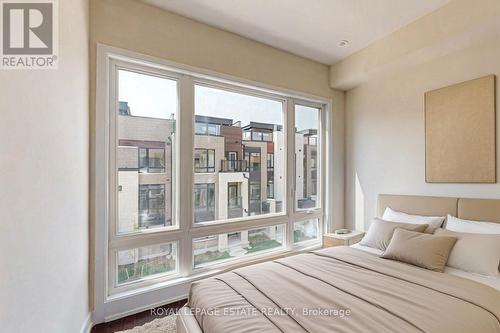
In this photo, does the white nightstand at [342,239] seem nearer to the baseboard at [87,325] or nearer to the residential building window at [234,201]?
the residential building window at [234,201]

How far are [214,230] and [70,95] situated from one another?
187 centimetres

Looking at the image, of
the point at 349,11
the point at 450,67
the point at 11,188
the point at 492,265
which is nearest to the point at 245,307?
the point at 11,188

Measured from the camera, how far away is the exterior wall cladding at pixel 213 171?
243 centimetres

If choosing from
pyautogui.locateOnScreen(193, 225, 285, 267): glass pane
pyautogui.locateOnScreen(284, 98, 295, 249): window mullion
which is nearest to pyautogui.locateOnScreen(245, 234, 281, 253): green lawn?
pyautogui.locateOnScreen(193, 225, 285, 267): glass pane

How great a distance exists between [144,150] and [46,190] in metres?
1.27

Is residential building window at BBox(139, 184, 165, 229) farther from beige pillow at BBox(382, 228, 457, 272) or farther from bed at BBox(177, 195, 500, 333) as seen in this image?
beige pillow at BBox(382, 228, 457, 272)

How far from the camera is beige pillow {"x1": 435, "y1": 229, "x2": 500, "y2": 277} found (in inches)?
73.3

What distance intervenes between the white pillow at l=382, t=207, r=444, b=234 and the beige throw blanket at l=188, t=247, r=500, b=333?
2.42 ft

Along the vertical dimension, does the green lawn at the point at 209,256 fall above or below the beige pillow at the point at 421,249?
below

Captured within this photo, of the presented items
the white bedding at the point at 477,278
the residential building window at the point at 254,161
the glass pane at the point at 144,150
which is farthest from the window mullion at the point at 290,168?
the white bedding at the point at 477,278

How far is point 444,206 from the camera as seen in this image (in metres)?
2.59

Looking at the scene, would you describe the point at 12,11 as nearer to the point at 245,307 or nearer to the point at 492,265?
the point at 245,307

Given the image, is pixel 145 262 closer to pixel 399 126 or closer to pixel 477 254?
pixel 477 254

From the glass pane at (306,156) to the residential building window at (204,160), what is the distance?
4.33ft
